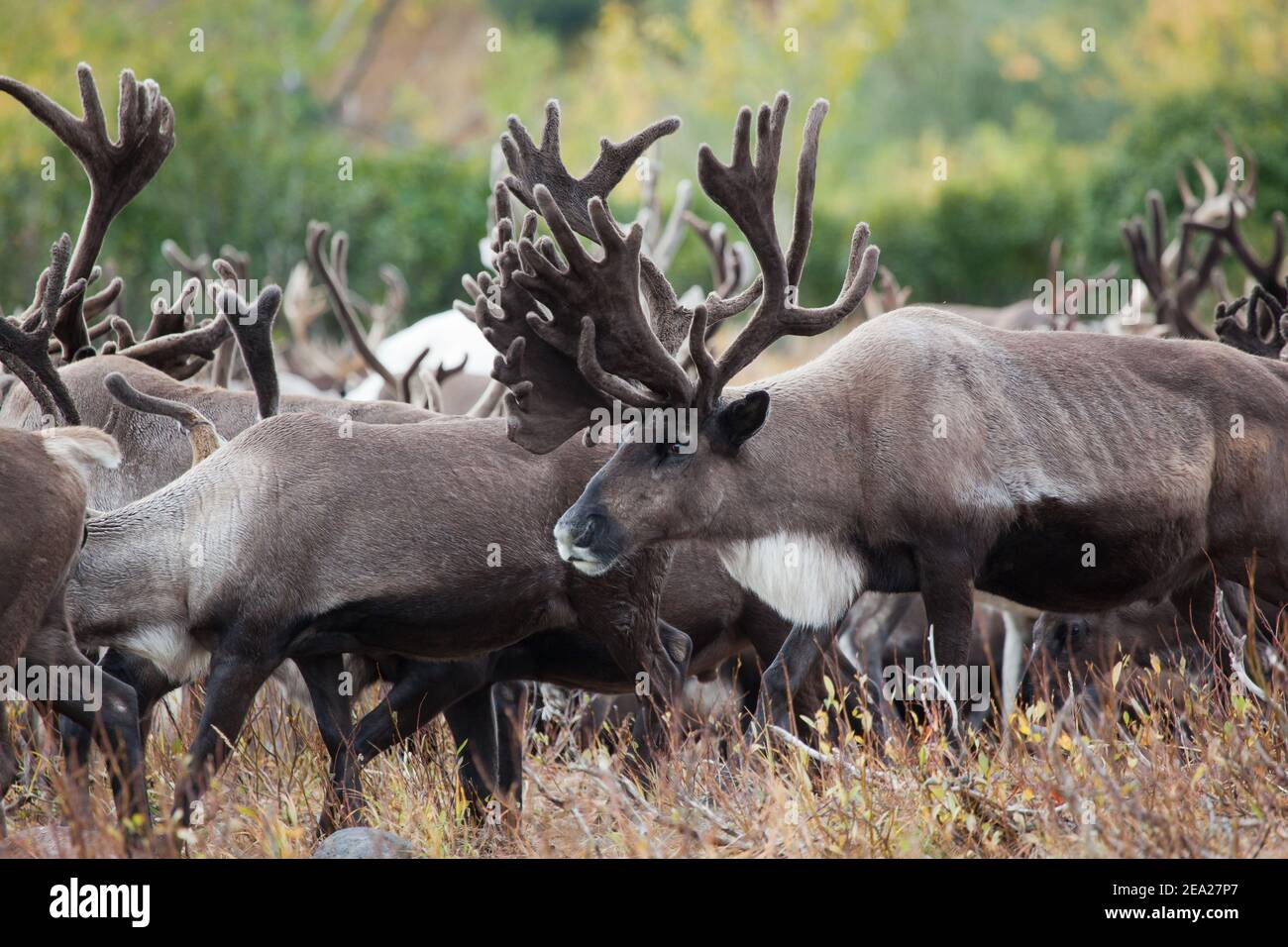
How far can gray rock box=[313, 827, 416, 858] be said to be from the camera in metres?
4.54

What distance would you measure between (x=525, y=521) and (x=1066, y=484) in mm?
1680

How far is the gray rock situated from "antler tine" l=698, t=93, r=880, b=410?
5.20ft

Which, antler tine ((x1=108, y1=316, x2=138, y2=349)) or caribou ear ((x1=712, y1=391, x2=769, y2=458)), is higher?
antler tine ((x1=108, y1=316, x2=138, y2=349))

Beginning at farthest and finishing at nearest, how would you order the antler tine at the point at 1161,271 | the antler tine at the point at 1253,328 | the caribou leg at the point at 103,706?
1. the antler tine at the point at 1161,271
2. the antler tine at the point at 1253,328
3. the caribou leg at the point at 103,706

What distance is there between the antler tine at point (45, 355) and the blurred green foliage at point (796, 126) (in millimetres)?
5064

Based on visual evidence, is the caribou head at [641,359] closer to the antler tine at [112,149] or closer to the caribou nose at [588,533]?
the caribou nose at [588,533]

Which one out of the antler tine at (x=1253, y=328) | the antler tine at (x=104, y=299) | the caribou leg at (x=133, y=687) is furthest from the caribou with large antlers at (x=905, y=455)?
the antler tine at (x=104, y=299)

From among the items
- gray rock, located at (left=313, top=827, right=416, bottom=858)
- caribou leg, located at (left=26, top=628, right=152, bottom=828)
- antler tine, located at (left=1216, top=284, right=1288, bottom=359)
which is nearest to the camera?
gray rock, located at (left=313, top=827, right=416, bottom=858)

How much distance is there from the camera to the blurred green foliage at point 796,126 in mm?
20953

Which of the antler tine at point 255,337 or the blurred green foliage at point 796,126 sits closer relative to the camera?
the antler tine at point 255,337

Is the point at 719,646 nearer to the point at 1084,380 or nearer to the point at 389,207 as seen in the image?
the point at 1084,380

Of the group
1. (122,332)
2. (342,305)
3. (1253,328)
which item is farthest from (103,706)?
(1253,328)

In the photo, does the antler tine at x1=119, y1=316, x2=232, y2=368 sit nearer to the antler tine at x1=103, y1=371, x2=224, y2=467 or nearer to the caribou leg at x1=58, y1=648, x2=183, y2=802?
the antler tine at x1=103, y1=371, x2=224, y2=467

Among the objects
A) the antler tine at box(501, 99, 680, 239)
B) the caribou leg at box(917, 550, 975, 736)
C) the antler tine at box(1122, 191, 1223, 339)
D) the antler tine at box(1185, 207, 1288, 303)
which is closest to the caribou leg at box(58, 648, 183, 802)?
the antler tine at box(501, 99, 680, 239)
